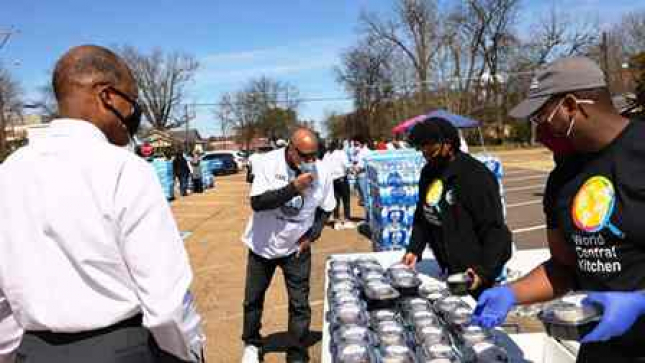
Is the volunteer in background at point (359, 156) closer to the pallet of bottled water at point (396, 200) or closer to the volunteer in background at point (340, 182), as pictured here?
the volunteer in background at point (340, 182)

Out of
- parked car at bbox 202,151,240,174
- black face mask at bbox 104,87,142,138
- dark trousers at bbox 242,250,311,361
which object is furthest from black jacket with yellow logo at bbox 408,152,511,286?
parked car at bbox 202,151,240,174

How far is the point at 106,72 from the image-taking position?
6.29 ft

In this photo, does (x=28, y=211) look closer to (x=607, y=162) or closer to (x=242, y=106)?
(x=607, y=162)

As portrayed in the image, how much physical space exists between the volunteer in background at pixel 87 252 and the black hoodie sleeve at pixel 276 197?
7.63 ft

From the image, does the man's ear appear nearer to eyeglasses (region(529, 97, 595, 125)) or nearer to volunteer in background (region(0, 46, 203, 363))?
eyeglasses (region(529, 97, 595, 125))

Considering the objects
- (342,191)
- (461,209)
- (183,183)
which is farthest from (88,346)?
(183,183)

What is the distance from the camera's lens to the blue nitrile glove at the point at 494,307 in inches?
89.2

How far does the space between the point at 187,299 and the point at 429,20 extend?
47.4 meters

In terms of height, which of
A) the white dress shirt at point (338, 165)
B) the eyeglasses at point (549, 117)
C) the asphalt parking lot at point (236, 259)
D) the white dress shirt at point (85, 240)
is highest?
the eyeglasses at point (549, 117)

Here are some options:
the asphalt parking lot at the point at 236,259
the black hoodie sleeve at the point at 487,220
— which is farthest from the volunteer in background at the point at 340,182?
the black hoodie sleeve at the point at 487,220

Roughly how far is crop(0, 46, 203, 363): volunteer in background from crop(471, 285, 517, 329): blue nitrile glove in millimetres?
1159

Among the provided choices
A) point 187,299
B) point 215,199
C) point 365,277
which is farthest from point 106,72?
point 215,199

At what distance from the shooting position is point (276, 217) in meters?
4.42

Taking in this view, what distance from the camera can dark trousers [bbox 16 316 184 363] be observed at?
1.78 metres
